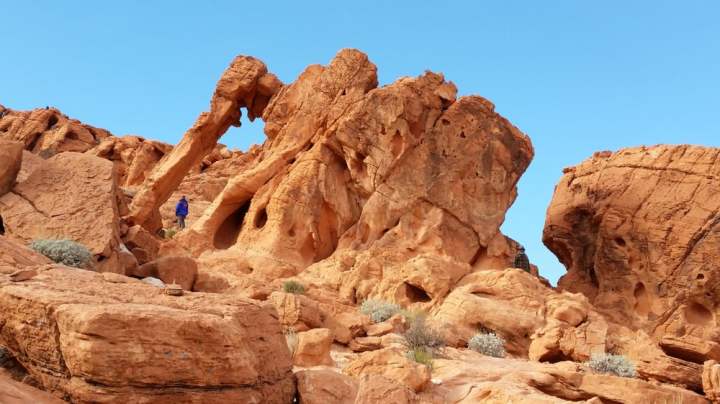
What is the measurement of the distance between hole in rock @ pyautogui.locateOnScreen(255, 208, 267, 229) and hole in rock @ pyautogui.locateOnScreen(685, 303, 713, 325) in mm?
13449

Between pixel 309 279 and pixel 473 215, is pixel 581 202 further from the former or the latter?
pixel 309 279

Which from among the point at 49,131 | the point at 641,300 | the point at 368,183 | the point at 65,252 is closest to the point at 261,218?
the point at 368,183

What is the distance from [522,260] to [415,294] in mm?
13654

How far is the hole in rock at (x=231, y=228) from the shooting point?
21781mm

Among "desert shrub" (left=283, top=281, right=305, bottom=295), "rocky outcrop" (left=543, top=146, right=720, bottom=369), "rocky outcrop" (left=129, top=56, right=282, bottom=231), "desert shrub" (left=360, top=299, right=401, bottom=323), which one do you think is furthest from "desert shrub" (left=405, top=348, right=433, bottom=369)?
"rocky outcrop" (left=129, top=56, right=282, bottom=231)

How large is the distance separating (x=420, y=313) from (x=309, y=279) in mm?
3450

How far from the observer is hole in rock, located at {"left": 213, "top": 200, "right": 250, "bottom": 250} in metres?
21.8

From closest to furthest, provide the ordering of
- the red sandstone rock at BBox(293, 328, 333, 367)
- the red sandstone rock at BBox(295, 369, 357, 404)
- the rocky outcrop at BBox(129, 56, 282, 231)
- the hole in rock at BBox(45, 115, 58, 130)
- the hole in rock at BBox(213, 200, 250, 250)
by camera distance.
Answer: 1. the red sandstone rock at BBox(295, 369, 357, 404)
2. the red sandstone rock at BBox(293, 328, 333, 367)
3. the hole in rock at BBox(213, 200, 250, 250)
4. the rocky outcrop at BBox(129, 56, 282, 231)
5. the hole in rock at BBox(45, 115, 58, 130)

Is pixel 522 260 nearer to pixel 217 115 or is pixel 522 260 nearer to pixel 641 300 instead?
pixel 641 300

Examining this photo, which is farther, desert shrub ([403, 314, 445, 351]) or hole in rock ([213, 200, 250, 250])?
hole in rock ([213, 200, 250, 250])

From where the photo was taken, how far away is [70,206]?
13.7 meters

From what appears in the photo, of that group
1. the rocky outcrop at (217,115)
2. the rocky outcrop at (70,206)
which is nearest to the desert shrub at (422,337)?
the rocky outcrop at (70,206)

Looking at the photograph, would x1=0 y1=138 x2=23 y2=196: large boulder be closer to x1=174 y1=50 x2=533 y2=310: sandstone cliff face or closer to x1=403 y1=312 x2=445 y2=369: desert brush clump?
x1=174 y1=50 x2=533 y2=310: sandstone cliff face

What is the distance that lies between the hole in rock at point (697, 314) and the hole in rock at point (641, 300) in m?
1.21
